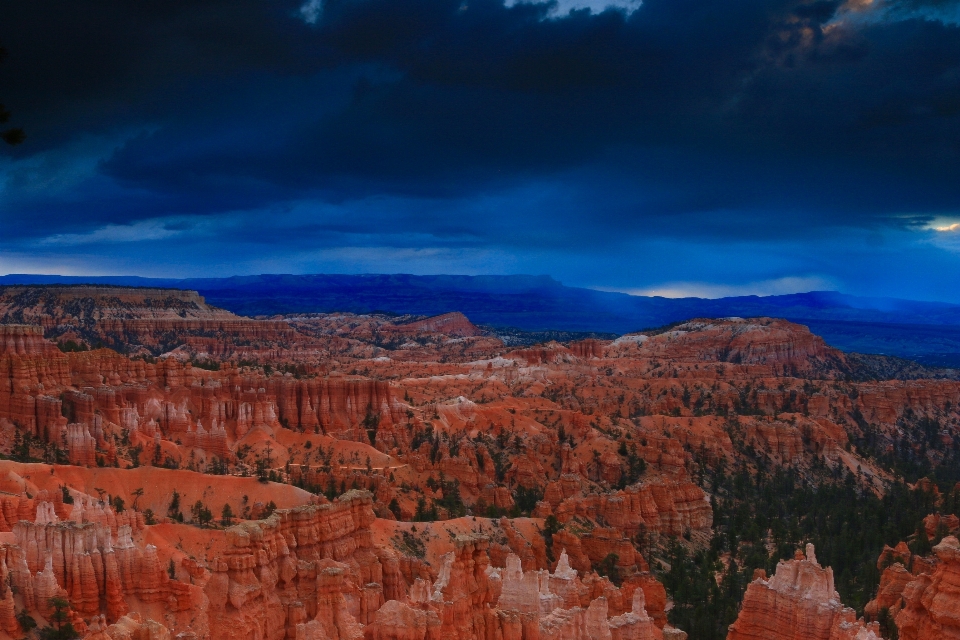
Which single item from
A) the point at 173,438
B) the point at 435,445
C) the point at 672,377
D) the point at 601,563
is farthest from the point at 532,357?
the point at 601,563

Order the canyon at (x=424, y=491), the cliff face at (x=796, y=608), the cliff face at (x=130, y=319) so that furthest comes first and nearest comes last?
the cliff face at (x=130, y=319), the canyon at (x=424, y=491), the cliff face at (x=796, y=608)

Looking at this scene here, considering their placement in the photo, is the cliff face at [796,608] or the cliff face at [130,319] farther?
the cliff face at [130,319]

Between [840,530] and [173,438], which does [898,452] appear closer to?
[840,530]

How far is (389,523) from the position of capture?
4197 centimetres

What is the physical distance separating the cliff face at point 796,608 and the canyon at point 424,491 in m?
0.06

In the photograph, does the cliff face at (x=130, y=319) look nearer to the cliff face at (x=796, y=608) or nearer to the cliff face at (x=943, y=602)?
the cliff face at (x=796, y=608)

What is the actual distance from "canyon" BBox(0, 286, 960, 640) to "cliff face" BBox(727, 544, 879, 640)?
65 millimetres

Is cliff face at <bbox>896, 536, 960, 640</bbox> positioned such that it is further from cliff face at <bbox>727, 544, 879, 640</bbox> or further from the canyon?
cliff face at <bbox>727, 544, 879, 640</bbox>

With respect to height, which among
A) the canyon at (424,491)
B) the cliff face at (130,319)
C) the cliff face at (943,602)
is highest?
the cliff face at (130,319)

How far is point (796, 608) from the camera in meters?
24.1

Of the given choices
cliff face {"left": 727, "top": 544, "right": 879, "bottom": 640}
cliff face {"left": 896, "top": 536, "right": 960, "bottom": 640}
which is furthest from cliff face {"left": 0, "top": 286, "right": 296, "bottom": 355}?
cliff face {"left": 896, "top": 536, "right": 960, "bottom": 640}

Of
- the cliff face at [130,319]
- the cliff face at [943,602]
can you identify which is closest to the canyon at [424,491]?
the cliff face at [943,602]

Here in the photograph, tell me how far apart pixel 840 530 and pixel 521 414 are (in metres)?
30.7

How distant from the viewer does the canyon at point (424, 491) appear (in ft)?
80.7
